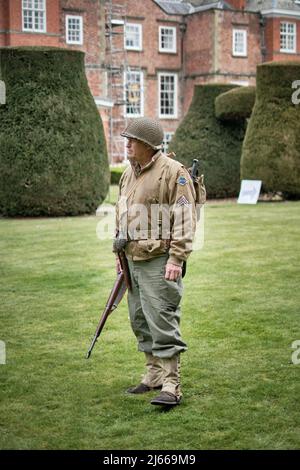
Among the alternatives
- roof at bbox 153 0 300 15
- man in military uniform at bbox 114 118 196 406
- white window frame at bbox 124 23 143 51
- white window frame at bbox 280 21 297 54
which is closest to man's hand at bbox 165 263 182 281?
man in military uniform at bbox 114 118 196 406

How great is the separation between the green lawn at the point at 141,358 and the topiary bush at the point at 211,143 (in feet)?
33.2

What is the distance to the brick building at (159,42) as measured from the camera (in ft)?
138

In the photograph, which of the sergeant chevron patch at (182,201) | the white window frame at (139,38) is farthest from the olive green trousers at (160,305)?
the white window frame at (139,38)

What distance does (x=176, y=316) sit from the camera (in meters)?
5.32

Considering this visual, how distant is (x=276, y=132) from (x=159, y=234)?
15429 millimetres

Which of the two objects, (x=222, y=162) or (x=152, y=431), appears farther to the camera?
(x=222, y=162)

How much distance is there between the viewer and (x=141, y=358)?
655 cm

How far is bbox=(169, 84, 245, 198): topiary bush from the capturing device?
2244 cm

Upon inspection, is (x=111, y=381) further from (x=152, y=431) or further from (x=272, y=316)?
(x=272, y=316)

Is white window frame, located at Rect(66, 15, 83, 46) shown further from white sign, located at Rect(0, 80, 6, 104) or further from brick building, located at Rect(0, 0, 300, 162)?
white sign, located at Rect(0, 80, 6, 104)

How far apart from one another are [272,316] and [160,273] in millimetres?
2814

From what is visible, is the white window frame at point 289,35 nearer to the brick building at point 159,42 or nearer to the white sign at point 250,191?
the brick building at point 159,42

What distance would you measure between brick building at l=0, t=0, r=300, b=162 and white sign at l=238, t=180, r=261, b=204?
70.8 feet

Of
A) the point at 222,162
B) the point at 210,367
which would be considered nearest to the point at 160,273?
the point at 210,367
